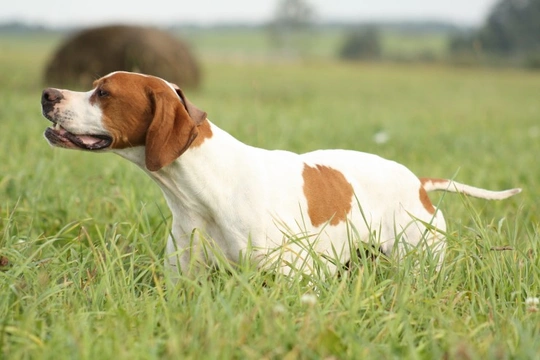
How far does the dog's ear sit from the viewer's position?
3109 millimetres

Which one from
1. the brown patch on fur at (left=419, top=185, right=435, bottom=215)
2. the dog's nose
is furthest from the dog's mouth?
the brown patch on fur at (left=419, top=185, right=435, bottom=215)

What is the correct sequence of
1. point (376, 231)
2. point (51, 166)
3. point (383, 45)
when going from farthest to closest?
point (383, 45)
point (51, 166)
point (376, 231)

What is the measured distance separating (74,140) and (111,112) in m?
0.21

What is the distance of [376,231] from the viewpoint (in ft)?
12.6

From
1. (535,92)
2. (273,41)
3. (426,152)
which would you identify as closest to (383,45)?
(273,41)

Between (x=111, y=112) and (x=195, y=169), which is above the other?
(x=111, y=112)

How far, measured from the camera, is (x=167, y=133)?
3.11m

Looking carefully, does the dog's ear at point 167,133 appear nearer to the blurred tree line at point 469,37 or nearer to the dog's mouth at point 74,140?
the dog's mouth at point 74,140

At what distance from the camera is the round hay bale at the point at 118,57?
49.6 feet

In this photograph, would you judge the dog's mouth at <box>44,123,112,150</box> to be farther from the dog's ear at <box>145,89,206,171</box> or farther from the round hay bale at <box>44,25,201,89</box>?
the round hay bale at <box>44,25,201,89</box>

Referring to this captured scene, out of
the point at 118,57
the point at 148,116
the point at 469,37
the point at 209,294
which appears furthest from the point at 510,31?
the point at 209,294

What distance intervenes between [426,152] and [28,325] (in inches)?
235

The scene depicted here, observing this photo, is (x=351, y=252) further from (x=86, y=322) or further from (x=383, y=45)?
(x=383, y=45)

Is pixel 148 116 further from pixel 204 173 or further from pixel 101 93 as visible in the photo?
pixel 204 173
